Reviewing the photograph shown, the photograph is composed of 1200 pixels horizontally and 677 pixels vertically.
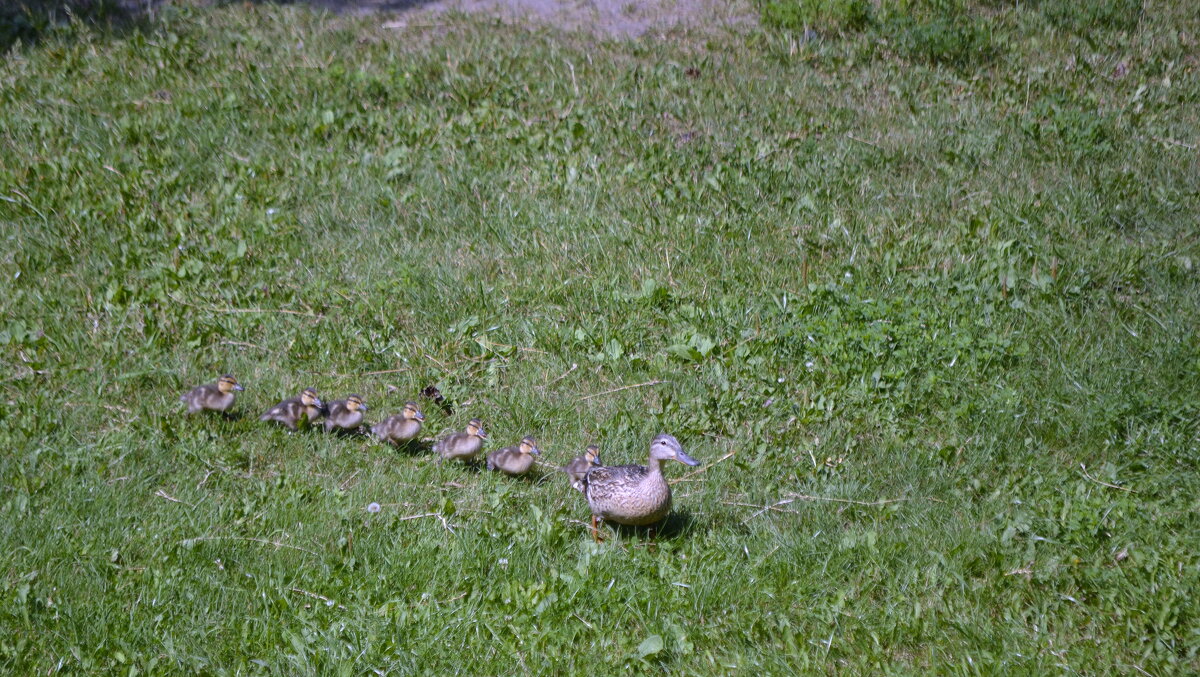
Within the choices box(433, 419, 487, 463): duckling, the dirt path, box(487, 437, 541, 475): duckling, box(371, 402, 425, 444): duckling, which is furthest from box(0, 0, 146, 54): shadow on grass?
box(487, 437, 541, 475): duckling

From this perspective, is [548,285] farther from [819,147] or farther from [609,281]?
[819,147]

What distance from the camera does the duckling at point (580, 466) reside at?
253 inches

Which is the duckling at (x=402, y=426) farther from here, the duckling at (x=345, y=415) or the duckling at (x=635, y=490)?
the duckling at (x=635, y=490)

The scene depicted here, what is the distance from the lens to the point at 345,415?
6.71 meters

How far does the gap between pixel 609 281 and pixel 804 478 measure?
98.0 inches

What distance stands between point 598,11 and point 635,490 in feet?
27.8

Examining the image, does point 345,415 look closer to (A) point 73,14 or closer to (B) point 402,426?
(B) point 402,426

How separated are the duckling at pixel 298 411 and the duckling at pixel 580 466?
68.2 inches

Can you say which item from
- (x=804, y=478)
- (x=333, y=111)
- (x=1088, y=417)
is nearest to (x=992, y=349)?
(x=1088, y=417)

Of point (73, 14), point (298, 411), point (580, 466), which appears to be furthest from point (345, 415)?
point (73, 14)

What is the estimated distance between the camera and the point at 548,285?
8.16m

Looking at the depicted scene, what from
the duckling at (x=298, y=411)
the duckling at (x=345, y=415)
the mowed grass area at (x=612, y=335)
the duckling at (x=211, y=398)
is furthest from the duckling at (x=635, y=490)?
the duckling at (x=211, y=398)

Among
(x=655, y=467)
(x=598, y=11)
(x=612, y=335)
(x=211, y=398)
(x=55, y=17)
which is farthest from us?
(x=598, y=11)

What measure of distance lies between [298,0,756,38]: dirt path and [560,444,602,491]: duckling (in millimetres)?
6921
